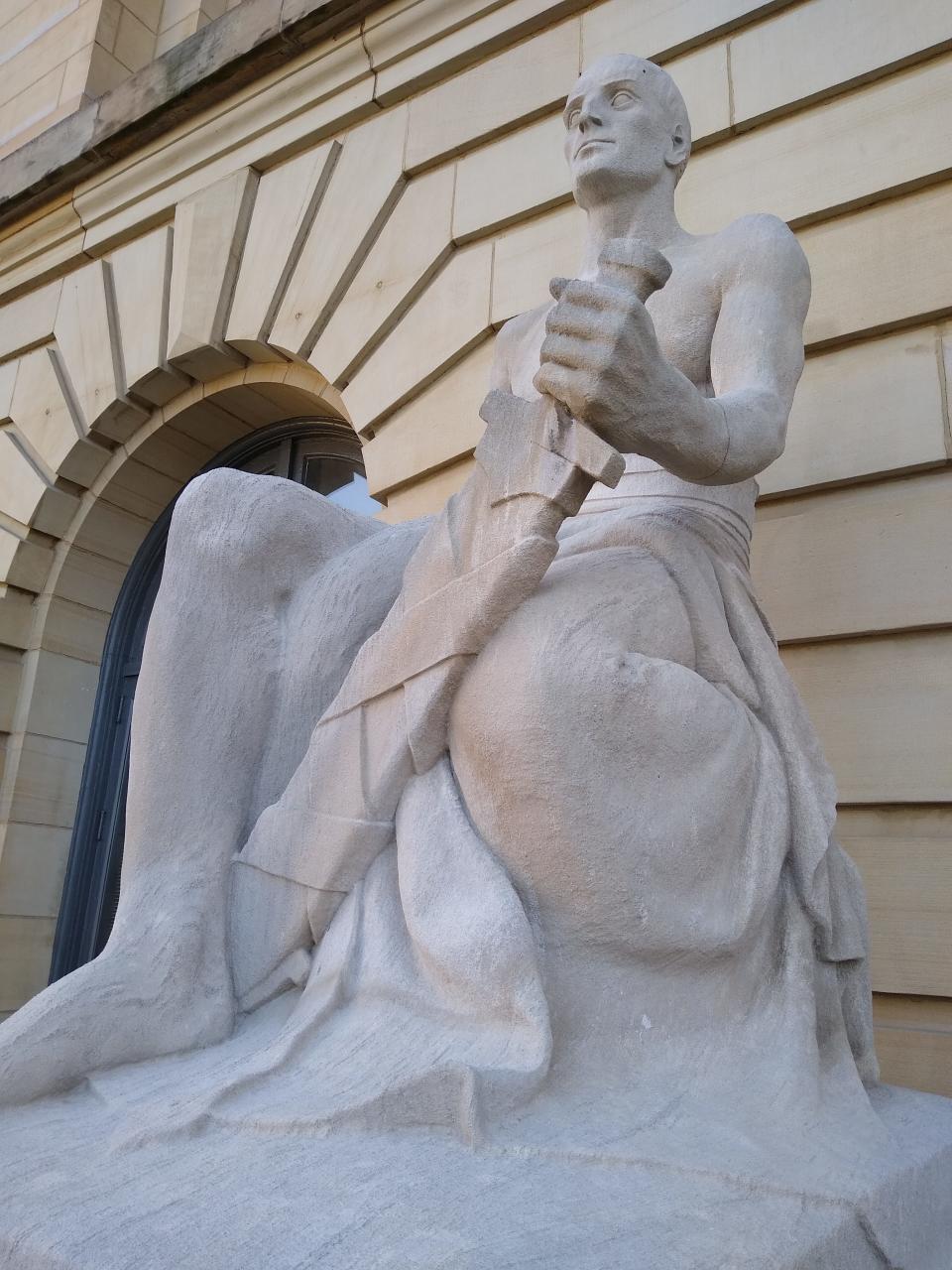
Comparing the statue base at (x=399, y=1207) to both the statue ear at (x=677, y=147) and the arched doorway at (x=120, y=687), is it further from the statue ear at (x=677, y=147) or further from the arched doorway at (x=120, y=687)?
the arched doorway at (x=120, y=687)

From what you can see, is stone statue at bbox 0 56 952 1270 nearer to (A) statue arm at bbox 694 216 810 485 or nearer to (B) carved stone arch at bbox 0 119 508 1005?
(A) statue arm at bbox 694 216 810 485

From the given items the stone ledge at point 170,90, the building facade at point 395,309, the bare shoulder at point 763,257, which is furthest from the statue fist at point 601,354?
the stone ledge at point 170,90

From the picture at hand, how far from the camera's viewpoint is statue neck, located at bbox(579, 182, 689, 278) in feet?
7.06

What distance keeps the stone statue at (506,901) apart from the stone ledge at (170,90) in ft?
13.4

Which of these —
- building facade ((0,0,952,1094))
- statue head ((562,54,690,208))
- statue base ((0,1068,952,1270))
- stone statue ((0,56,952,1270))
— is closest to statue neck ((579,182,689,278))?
statue head ((562,54,690,208))

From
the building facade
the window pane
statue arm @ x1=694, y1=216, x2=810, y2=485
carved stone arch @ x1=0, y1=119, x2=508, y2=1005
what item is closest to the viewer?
statue arm @ x1=694, y1=216, x2=810, y2=485

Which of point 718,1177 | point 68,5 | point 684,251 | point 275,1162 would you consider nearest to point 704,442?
point 684,251

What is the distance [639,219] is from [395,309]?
2472mm

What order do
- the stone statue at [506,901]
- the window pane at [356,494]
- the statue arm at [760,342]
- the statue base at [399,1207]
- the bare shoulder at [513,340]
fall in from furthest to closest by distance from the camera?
the window pane at [356,494], the bare shoulder at [513,340], the statue arm at [760,342], the stone statue at [506,901], the statue base at [399,1207]

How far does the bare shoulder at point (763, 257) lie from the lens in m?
1.91

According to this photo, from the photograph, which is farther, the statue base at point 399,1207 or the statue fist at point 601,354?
the statue fist at point 601,354

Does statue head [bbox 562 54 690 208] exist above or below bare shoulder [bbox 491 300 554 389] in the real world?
above

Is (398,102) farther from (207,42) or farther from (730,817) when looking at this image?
(730,817)

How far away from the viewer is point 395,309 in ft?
14.7
